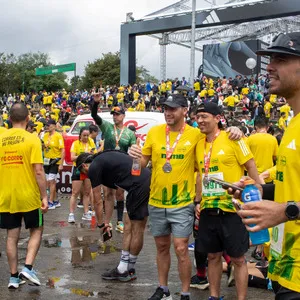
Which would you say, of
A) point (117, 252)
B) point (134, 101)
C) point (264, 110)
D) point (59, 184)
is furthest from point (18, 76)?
point (117, 252)

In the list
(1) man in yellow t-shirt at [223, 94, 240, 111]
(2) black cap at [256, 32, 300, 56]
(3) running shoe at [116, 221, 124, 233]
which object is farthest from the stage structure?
(2) black cap at [256, 32, 300, 56]

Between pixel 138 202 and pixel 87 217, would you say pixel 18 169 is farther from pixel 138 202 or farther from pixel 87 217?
pixel 87 217

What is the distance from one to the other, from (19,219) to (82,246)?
2024 mm

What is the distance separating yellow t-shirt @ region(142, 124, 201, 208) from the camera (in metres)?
4.79

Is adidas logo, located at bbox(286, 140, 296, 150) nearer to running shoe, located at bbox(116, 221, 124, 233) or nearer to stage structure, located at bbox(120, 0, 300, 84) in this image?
running shoe, located at bbox(116, 221, 124, 233)

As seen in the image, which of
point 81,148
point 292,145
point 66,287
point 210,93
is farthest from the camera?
point 210,93

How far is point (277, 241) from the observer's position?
8.16 ft

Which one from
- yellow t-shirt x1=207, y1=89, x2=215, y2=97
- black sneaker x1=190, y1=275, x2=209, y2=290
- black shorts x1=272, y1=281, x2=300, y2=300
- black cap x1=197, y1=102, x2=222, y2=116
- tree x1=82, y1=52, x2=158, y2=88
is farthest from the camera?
tree x1=82, y1=52, x2=158, y2=88

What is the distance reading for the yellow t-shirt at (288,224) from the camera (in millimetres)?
2320

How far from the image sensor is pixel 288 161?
93.2 inches

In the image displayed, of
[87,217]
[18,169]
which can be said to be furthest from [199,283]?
[87,217]

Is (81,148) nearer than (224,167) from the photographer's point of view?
No

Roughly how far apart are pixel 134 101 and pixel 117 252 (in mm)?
26274

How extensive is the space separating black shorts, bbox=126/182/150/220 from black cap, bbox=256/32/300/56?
11.1 ft
